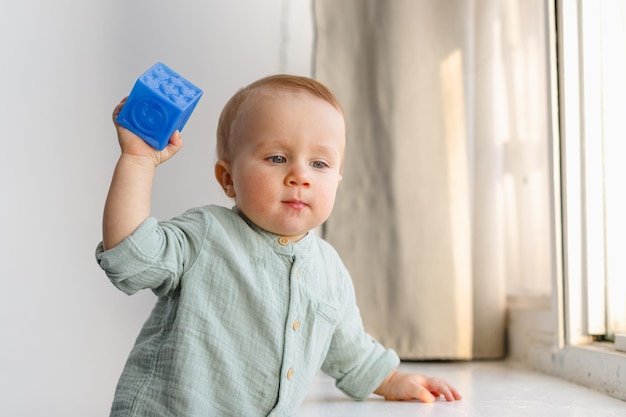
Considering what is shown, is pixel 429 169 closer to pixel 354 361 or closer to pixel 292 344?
pixel 354 361

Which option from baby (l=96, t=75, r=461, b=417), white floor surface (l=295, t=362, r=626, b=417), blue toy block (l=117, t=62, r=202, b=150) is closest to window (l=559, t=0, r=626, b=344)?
white floor surface (l=295, t=362, r=626, b=417)

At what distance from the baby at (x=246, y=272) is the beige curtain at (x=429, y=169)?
633 millimetres

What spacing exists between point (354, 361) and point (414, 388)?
11 centimetres

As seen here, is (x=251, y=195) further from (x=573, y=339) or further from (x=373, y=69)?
(x=373, y=69)

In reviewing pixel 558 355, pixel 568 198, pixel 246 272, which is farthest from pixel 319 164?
pixel 558 355

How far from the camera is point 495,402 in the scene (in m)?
1.13

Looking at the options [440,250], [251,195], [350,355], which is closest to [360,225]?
[440,250]

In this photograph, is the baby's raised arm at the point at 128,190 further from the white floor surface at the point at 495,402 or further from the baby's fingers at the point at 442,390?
the baby's fingers at the point at 442,390

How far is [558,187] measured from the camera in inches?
52.7

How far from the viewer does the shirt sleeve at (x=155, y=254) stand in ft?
2.72

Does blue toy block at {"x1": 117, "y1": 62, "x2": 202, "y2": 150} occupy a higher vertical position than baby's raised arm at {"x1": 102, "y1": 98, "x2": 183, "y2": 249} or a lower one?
higher

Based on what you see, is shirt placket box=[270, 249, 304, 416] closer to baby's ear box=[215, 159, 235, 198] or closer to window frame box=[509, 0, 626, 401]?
baby's ear box=[215, 159, 235, 198]

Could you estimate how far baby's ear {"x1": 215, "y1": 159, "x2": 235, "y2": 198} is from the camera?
3.41ft

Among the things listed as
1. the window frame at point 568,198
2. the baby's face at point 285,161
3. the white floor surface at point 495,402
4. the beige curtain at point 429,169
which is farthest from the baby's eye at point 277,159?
the beige curtain at point 429,169
